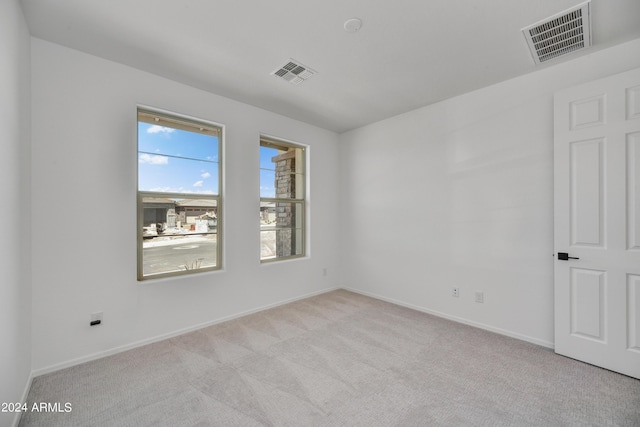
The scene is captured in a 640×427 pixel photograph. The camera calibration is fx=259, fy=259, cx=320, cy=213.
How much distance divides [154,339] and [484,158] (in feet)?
13.7

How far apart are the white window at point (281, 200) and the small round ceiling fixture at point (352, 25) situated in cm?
207

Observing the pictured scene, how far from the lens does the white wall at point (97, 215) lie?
2.19 m

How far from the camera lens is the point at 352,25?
79.4 inches

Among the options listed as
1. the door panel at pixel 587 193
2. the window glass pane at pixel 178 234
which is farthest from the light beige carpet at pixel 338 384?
the door panel at pixel 587 193

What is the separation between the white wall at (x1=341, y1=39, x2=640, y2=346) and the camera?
2.63m

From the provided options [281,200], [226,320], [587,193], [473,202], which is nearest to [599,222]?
[587,193]

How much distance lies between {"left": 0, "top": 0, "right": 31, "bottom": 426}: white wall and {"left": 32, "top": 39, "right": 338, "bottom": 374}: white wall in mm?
149

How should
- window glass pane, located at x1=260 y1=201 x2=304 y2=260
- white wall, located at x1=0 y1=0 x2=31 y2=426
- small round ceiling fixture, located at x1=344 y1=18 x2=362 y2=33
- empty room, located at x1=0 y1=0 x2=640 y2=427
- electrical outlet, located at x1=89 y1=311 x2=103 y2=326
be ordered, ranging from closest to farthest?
white wall, located at x1=0 y1=0 x2=31 y2=426
empty room, located at x1=0 y1=0 x2=640 y2=427
small round ceiling fixture, located at x1=344 y1=18 x2=362 y2=33
electrical outlet, located at x1=89 y1=311 x2=103 y2=326
window glass pane, located at x1=260 y1=201 x2=304 y2=260

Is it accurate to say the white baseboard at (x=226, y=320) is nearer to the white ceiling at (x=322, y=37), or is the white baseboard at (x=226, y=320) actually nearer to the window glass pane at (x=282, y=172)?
the window glass pane at (x=282, y=172)

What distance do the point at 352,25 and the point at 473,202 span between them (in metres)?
2.35

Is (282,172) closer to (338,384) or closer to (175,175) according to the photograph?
(175,175)

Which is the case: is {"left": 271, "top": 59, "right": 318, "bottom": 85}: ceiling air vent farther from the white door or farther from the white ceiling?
the white door

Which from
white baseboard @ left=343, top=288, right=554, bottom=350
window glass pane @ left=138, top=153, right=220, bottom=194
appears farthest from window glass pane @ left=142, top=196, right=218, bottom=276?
white baseboard @ left=343, top=288, right=554, bottom=350

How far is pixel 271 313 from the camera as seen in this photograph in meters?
3.50
